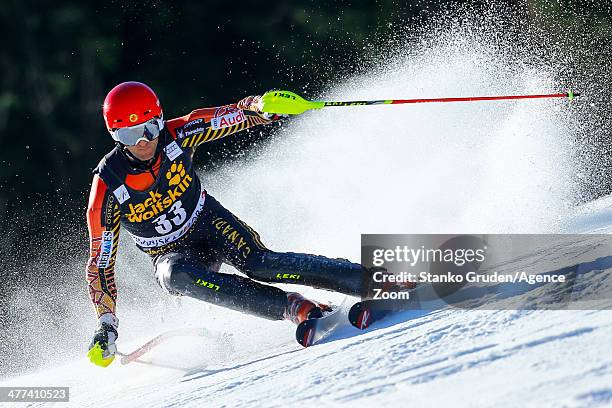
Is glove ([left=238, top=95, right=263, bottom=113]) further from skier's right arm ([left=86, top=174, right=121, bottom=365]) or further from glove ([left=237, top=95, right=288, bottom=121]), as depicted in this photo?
skier's right arm ([left=86, top=174, right=121, bottom=365])

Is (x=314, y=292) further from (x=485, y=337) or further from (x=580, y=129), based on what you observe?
(x=580, y=129)

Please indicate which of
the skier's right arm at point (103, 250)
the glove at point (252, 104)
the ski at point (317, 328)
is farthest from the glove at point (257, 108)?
the ski at point (317, 328)

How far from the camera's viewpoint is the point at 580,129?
701cm

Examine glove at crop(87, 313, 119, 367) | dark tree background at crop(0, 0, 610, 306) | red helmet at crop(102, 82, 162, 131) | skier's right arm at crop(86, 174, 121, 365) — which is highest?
dark tree background at crop(0, 0, 610, 306)

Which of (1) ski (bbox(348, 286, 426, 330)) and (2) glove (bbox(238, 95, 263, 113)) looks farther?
(2) glove (bbox(238, 95, 263, 113))

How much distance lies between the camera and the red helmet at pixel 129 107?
→ 3.83m

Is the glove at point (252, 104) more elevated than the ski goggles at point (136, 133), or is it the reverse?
the glove at point (252, 104)

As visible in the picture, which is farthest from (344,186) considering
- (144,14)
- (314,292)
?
(144,14)

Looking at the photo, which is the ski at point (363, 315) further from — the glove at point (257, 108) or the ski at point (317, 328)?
the glove at point (257, 108)

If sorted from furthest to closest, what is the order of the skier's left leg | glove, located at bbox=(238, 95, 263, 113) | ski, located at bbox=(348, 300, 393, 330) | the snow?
glove, located at bbox=(238, 95, 263, 113)
the skier's left leg
ski, located at bbox=(348, 300, 393, 330)
the snow

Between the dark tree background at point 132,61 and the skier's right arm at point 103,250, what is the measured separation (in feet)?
24.0

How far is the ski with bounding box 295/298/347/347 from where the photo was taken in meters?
3.46

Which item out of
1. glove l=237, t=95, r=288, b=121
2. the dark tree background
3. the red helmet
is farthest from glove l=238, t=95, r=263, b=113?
Answer: the dark tree background

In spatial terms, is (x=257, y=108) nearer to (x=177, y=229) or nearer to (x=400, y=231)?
(x=177, y=229)
